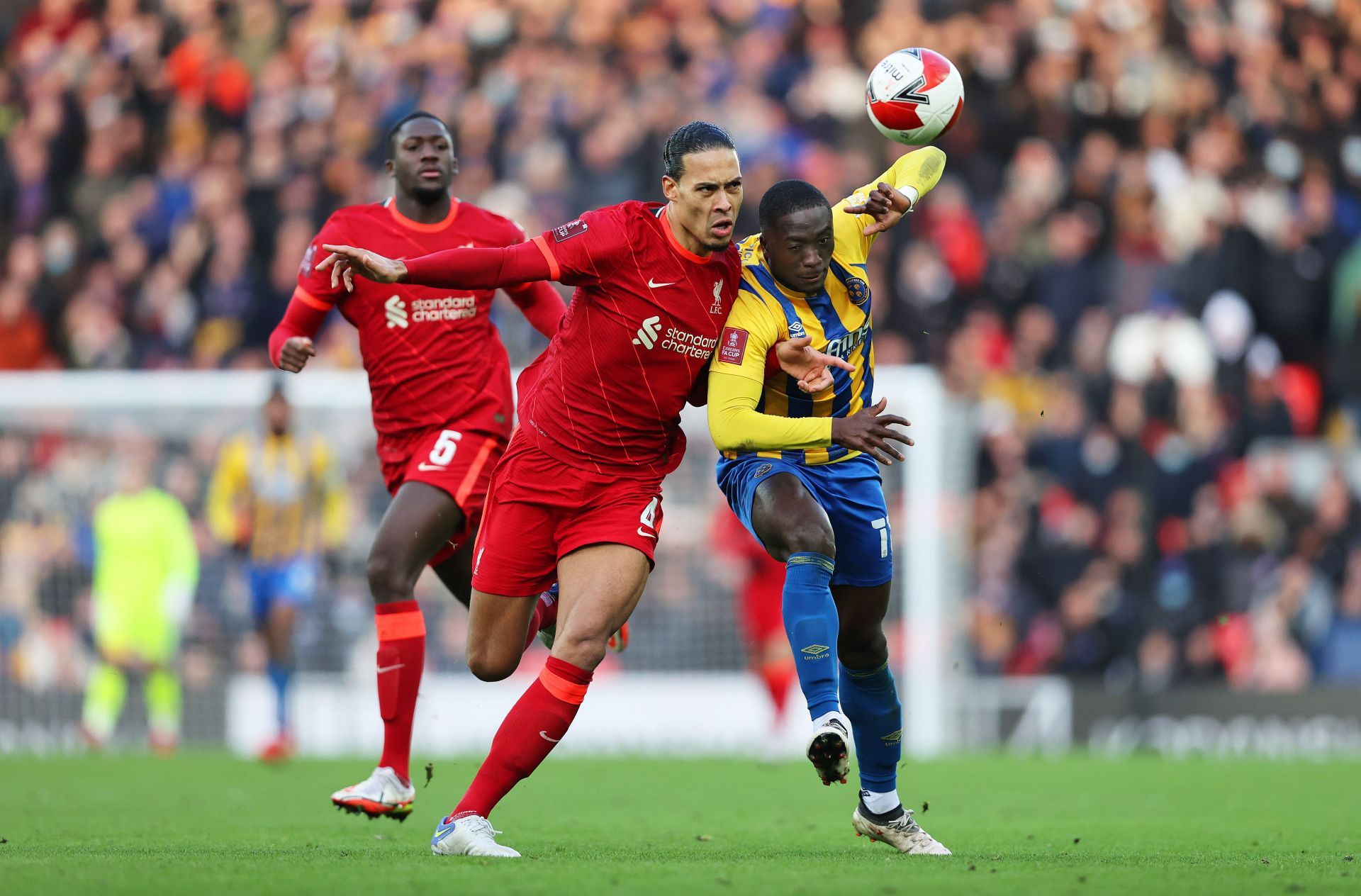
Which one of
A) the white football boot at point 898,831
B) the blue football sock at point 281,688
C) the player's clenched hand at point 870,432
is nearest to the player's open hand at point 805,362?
the player's clenched hand at point 870,432

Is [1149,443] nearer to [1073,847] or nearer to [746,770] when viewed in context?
[746,770]

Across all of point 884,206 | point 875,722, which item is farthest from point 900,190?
point 875,722

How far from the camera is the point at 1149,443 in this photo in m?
16.0

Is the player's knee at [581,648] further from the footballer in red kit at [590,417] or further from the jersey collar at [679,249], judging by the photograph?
the jersey collar at [679,249]

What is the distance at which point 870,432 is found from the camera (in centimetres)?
641

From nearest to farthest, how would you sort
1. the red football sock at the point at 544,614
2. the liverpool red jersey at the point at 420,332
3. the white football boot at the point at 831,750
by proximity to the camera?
the white football boot at the point at 831,750 < the red football sock at the point at 544,614 < the liverpool red jersey at the point at 420,332

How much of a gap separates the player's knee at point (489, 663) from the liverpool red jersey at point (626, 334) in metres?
0.79

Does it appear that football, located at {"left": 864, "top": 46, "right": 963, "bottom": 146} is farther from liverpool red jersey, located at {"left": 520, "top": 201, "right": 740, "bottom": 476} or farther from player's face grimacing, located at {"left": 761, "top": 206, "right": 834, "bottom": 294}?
liverpool red jersey, located at {"left": 520, "top": 201, "right": 740, "bottom": 476}

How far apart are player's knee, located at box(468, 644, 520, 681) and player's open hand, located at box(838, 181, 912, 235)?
7.04 ft

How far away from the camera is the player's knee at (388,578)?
26.5 ft

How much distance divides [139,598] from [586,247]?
967 cm

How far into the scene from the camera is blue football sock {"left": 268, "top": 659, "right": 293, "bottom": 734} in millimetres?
13586

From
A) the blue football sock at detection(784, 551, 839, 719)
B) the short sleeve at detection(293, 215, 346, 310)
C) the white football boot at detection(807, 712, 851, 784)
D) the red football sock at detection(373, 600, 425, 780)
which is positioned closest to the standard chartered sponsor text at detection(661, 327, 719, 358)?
the blue football sock at detection(784, 551, 839, 719)

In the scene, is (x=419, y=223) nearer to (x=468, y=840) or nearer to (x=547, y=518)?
(x=547, y=518)
